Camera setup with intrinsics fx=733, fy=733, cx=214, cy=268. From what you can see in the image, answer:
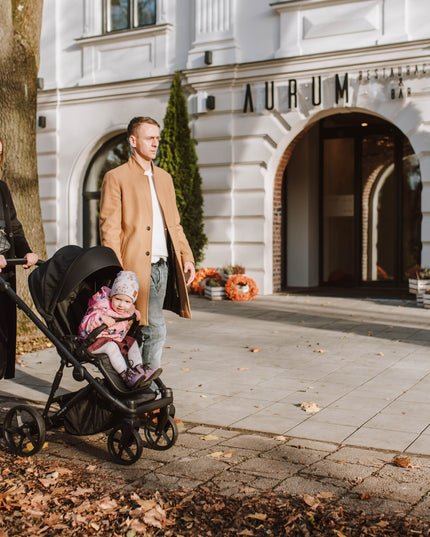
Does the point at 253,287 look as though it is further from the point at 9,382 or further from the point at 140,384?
the point at 140,384

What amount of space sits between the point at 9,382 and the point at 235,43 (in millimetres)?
9093

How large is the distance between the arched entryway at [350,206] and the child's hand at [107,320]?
1085 cm

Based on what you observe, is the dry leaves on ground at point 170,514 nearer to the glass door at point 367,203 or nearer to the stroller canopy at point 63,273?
the stroller canopy at point 63,273

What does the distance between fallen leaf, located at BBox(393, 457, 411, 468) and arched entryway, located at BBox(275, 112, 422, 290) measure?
10774 millimetres

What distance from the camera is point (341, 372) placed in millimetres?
6598

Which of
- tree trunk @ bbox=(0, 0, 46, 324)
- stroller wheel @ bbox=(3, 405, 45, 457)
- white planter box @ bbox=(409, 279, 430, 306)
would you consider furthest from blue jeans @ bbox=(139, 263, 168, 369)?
white planter box @ bbox=(409, 279, 430, 306)

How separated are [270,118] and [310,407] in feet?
29.0

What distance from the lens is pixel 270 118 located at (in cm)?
1331

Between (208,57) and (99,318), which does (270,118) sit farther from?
(99,318)

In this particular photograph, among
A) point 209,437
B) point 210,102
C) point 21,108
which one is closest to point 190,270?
point 209,437

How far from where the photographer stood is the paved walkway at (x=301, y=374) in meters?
4.89

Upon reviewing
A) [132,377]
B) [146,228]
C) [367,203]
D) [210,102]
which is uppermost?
[210,102]

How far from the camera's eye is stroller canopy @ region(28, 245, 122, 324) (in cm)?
424

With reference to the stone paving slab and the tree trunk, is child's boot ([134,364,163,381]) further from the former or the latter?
the tree trunk
